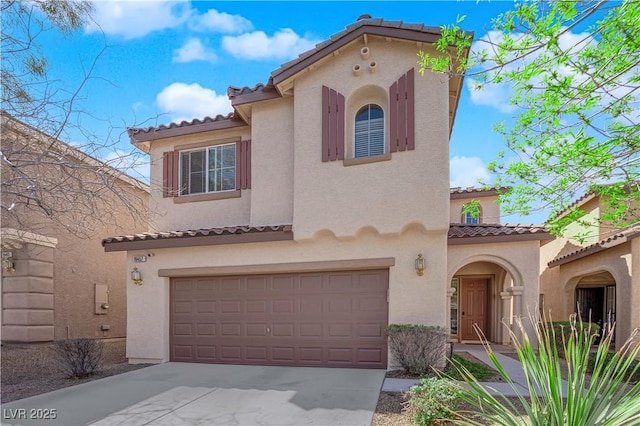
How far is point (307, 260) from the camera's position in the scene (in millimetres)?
9430

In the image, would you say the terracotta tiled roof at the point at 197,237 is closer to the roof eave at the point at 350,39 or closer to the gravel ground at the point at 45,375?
the gravel ground at the point at 45,375

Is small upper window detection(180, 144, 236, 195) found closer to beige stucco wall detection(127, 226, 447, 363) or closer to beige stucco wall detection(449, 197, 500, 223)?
beige stucco wall detection(127, 226, 447, 363)

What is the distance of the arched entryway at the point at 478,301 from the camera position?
14.0 metres

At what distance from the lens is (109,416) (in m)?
6.01

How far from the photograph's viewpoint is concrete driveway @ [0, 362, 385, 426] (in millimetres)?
5820

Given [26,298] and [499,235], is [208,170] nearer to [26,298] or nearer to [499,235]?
[26,298]

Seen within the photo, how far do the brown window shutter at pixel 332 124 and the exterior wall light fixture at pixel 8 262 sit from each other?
33.5 ft

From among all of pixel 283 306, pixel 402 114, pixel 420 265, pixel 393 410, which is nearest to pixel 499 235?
pixel 420 265

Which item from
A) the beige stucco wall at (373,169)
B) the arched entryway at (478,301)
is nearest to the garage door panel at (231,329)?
the beige stucco wall at (373,169)

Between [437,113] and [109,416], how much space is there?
8.59 meters

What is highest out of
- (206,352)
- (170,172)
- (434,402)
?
(170,172)

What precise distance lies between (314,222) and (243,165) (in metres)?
3.23

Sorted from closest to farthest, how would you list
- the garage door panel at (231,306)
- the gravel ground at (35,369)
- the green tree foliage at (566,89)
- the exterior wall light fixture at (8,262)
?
the green tree foliage at (566,89), the gravel ground at (35,369), the garage door panel at (231,306), the exterior wall light fixture at (8,262)

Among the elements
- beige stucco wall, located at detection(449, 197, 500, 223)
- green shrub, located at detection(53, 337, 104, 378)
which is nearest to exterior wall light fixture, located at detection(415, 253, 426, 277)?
green shrub, located at detection(53, 337, 104, 378)
